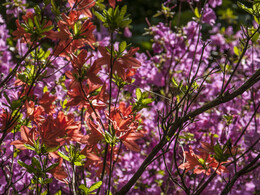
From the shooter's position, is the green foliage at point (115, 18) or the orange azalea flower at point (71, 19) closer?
the green foliage at point (115, 18)

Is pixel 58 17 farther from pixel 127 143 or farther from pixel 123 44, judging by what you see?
pixel 127 143

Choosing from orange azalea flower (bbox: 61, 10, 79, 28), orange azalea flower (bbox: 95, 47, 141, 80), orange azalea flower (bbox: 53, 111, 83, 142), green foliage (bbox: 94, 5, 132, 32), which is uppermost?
orange azalea flower (bbox: 61, 10, 79, 28)

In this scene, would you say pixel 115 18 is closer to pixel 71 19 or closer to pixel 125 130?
pixel 71 19

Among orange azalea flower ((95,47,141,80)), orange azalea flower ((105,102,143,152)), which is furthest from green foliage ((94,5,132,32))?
orange azalea flower ((105,102,143,152))

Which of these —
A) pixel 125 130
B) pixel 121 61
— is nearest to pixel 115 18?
pixel 121 61

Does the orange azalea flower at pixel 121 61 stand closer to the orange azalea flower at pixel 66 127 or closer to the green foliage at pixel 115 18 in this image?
the green foliage at pixel 115 18

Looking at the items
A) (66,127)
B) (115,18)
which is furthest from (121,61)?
(66,127)

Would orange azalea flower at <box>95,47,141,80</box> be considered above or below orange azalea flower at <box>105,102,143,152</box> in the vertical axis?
above

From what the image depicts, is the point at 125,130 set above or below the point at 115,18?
below

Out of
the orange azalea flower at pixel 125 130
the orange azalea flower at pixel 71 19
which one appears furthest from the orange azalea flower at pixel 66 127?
the orange azalea flower at pixel 71 19

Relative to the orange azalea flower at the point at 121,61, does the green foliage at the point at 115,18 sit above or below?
above

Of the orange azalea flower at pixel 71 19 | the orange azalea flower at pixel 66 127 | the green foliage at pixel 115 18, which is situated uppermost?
the orange azalea flower at pixel 71 19

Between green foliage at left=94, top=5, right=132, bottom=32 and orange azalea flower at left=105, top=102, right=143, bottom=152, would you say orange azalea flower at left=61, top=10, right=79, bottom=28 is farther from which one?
orange azalea flower at left=105, top=102, right=143, bottom=152

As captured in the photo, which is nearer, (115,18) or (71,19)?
(115,18)
